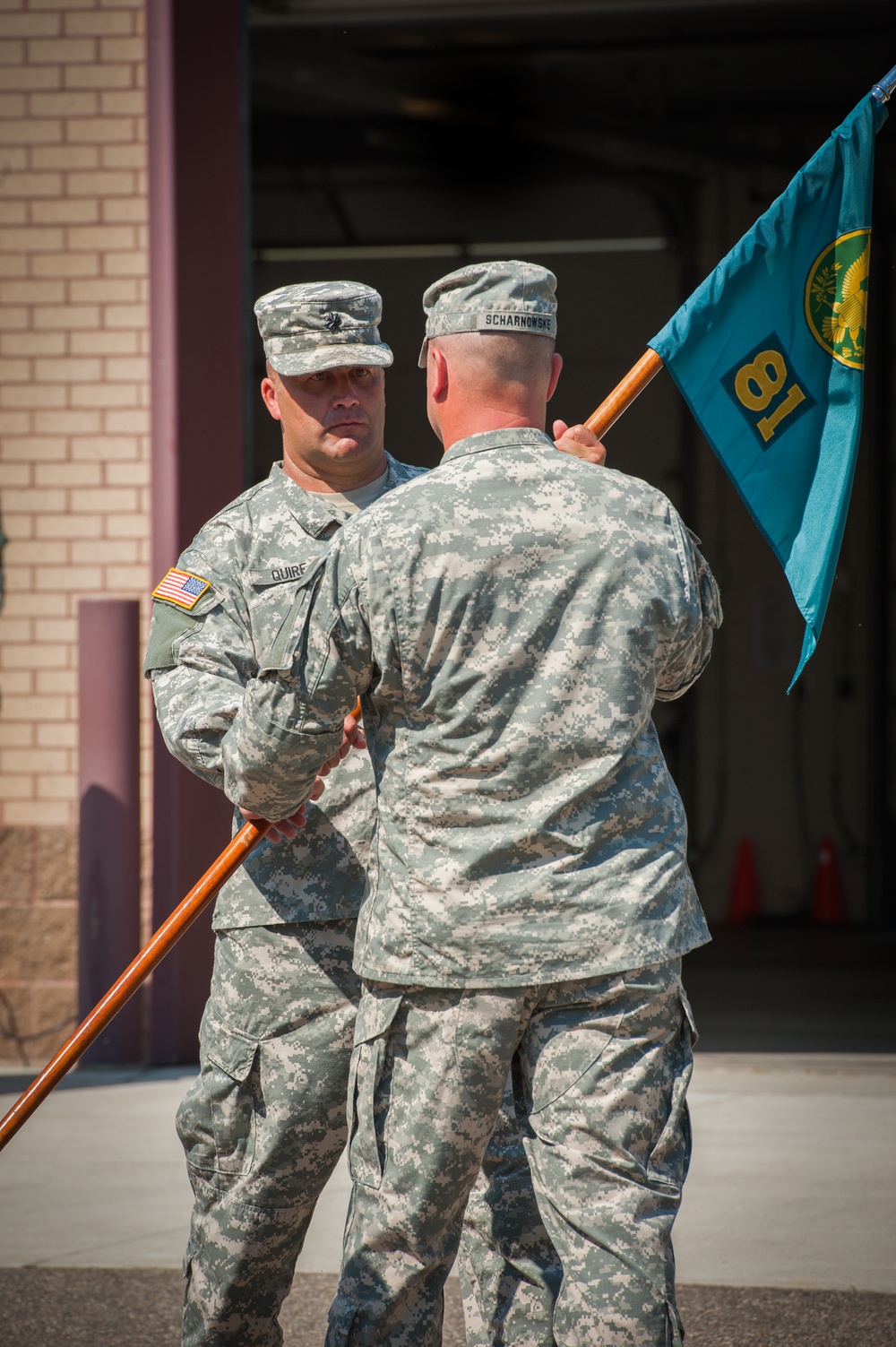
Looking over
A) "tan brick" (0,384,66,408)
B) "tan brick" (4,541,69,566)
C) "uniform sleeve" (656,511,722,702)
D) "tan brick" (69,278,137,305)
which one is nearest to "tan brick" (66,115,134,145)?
"tan brick" (69,278,137,305)

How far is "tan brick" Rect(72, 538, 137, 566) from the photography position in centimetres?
652

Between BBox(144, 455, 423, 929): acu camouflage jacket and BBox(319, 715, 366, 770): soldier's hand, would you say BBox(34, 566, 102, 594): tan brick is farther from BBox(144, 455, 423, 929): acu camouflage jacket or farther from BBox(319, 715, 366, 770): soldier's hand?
BBox(319, 715, 366, 770): soldier's hand

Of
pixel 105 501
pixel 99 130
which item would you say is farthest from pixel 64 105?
pixel 105 501

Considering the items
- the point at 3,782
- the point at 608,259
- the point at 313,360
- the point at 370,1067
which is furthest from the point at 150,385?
the point at 608,259

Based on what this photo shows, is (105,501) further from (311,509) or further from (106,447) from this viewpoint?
(311,509)

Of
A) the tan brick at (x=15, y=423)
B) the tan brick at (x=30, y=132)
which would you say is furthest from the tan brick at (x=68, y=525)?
the tan brick at (x=30, y=132)

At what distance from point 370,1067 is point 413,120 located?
31.0 ft

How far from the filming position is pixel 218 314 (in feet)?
21.2

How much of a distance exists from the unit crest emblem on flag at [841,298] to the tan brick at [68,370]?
141 inches

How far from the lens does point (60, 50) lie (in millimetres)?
6500

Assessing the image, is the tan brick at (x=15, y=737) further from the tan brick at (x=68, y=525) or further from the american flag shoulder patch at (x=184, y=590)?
the american flag shoulder patch at (x=184, y=590)


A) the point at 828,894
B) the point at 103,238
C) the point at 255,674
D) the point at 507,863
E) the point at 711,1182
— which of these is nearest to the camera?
the point at 507,863

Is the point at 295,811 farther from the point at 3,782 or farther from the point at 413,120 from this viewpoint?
the point at 413,120

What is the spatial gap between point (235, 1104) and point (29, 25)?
4912mm
